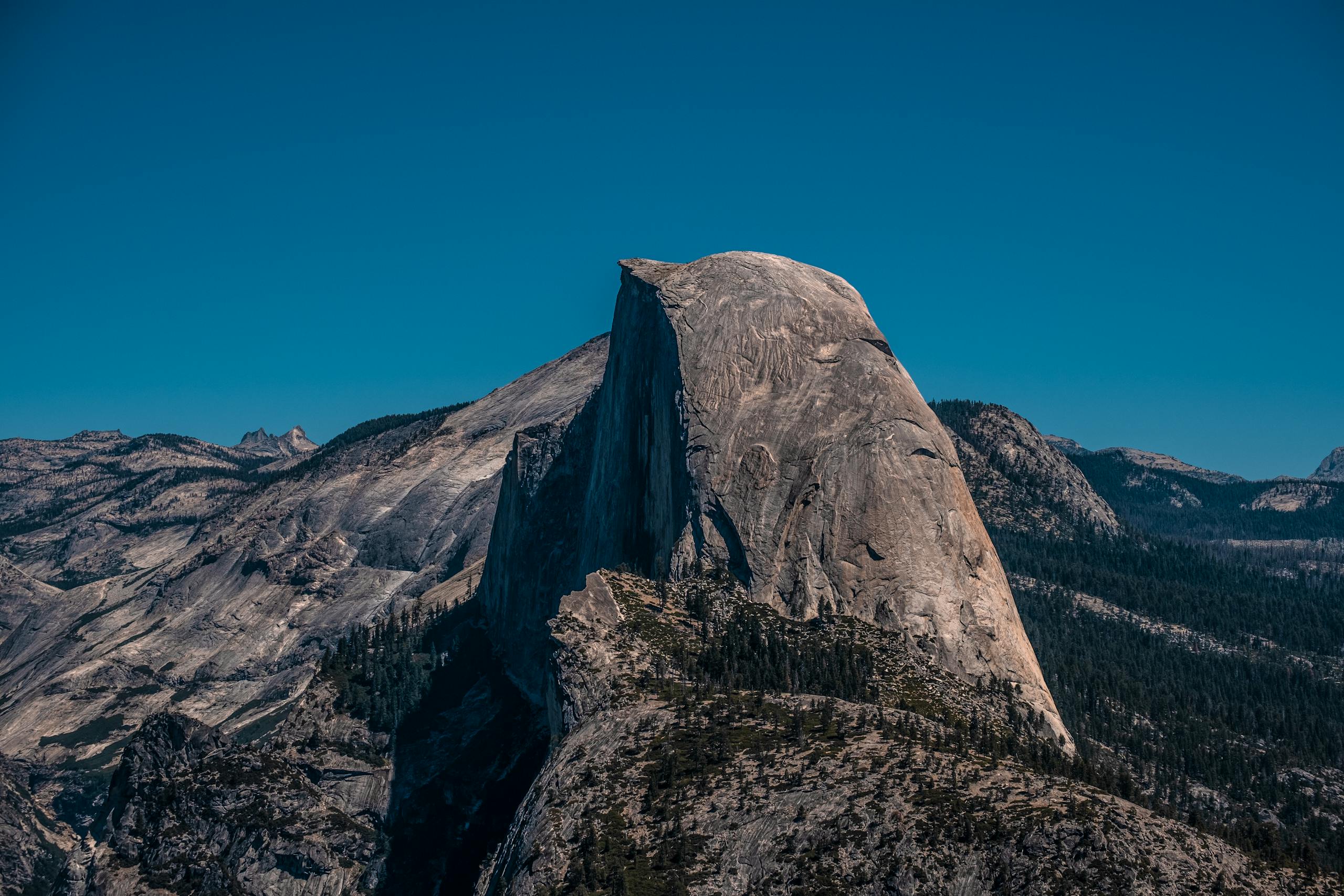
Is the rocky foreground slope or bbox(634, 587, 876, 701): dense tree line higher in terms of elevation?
bbox(634, 587, 876, 701): dense tree line

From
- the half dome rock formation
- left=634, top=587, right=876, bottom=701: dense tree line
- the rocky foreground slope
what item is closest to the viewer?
the rocky foreground slope

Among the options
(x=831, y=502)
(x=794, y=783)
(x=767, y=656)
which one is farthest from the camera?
(x=831, y=502)

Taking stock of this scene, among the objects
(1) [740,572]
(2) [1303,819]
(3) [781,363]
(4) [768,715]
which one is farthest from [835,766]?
(2) [1303,819]

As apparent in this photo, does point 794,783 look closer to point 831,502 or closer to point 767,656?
point 767,656

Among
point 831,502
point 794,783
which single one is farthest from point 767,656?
point 794,783

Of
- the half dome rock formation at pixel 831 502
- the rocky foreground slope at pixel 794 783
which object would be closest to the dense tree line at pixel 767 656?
the rocky foreground slope at pixel 794 783

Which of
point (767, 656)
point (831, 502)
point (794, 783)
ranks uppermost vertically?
point (831, 502)

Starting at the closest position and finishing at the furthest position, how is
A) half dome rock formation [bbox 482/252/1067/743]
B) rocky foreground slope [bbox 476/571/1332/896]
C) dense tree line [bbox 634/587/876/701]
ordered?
rocky foreground slope [bbox 476/571/1332/896] < dense tree line [bbox 634/587/876/701] < half dome rock formation [bbox 482/252/1067/743]

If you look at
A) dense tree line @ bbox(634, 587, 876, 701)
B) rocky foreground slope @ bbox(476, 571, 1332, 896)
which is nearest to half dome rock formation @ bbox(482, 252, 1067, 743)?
rocky foreground slope @ bbox(476, 571, 1332, 896)

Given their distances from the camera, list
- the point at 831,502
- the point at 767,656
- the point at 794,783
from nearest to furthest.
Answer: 1. the point at 794,783
2. the point at 767,656
3. the point at 831,502

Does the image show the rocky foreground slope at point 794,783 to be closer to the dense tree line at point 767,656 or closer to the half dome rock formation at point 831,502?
the dense tree line at point 767,656

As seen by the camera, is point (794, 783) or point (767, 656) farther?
point (767, 656)

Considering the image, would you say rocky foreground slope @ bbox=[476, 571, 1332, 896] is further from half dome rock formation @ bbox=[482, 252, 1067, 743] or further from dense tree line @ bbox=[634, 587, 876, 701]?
half dome rock formation @ bbox=[482, 252, 1067, 743]
